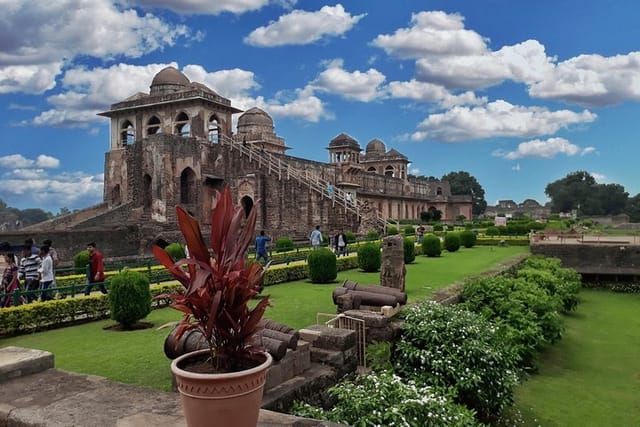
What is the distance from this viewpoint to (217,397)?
252 centimetres

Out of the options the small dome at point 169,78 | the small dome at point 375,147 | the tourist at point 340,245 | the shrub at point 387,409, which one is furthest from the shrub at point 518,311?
the small dome at point 375,147

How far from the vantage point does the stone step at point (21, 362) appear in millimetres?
3910

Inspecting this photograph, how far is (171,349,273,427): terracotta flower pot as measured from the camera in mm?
2512

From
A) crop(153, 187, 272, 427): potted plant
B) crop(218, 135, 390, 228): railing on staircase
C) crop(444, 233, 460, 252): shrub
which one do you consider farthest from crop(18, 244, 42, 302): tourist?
crop(218, 135, 390, 228): railing on staircase

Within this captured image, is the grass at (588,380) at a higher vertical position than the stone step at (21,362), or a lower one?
lower

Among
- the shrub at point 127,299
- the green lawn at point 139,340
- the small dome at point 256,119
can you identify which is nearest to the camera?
the green lawn at point 139,340

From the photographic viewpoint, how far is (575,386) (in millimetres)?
7645

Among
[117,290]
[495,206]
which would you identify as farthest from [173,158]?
[495,206]

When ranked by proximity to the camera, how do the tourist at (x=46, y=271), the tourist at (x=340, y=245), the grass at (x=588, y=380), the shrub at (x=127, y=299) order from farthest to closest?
1. the tourist at (x=340, y=245)
2. the tourist at (x=46, y=271)
3. the shrub at (x=127, y=299)
4. the grass at (x=588, y=380)

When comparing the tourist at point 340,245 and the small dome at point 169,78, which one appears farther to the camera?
the small dome at point 169,78

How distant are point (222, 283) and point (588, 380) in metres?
7.42

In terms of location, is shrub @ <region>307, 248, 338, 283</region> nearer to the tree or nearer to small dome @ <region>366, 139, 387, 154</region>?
small dome @ <region>366, 139, 387, 154</region>

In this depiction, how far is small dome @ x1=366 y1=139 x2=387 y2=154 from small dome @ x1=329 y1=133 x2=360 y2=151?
1607 cm

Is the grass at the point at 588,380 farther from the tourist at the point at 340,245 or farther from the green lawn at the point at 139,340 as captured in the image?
the tourist at the point at 340,245
